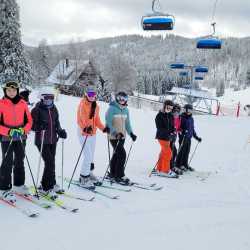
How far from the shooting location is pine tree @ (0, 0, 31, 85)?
27094mm

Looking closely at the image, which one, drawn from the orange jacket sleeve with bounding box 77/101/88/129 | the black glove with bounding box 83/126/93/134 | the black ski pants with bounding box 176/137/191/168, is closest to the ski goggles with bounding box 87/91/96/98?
→ the orange jacket sleeve with bounding box 77/101/88/129

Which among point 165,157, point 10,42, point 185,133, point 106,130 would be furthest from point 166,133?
point 10,42

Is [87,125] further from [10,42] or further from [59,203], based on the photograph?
[10,42]

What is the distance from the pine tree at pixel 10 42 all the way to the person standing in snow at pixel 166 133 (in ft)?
71.7

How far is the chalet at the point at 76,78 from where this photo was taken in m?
50.6

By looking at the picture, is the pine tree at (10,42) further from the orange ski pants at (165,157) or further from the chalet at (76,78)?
the orange ski pants at (165,157)

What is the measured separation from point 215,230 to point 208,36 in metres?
9.99

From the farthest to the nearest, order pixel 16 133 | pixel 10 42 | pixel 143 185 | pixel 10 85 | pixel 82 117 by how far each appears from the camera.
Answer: pixel 10 42 < pixel 143 185 < pixel 82 117 < pixel 16 133 < pixel 10 85

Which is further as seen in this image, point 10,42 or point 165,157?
point 10,42

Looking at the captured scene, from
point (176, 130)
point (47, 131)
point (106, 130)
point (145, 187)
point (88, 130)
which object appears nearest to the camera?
point (47, 131)

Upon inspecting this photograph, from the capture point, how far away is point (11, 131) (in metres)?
4.98

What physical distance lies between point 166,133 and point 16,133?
3498 millimetres

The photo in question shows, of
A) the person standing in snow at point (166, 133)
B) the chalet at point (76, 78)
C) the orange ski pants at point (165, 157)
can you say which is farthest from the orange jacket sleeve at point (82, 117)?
the chalet at point (76, 78)

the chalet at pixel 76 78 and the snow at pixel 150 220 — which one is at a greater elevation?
the chalet at pixel 76 78
